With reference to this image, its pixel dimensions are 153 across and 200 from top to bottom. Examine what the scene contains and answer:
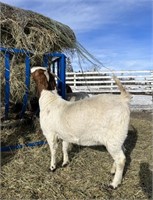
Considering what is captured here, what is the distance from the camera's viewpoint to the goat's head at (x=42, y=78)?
17.7 ft

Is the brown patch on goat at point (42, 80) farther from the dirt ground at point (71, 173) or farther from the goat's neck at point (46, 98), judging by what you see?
the dirt ground at point (71, 173)

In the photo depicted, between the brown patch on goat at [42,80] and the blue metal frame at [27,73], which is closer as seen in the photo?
the brown patch on goat at [42,80]

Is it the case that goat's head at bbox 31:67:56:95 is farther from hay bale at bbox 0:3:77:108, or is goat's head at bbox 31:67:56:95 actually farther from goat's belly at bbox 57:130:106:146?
goat's belly at bbox 57:130:106:146

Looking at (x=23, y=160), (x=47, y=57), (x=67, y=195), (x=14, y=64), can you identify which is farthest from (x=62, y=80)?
(x=67, y=195)

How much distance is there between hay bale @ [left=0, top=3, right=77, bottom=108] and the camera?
5.67 metres

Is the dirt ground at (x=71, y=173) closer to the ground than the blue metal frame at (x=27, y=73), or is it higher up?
closer to the ground

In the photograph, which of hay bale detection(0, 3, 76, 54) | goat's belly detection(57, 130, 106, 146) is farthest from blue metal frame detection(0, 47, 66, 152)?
goat's belly detection(57, 130, 106, 146)

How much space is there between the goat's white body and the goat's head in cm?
68

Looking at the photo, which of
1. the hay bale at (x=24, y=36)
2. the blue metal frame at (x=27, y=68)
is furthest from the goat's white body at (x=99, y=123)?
the hay bale at (x=24, y=36)

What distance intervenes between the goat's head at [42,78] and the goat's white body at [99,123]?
2.24 ft

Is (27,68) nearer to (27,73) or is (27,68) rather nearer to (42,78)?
(27,73)

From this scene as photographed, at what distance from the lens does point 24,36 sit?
5734 millimetres

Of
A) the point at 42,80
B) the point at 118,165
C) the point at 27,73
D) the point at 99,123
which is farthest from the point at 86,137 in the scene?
the point at 27,73

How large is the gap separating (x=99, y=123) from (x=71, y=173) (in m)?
1.04
